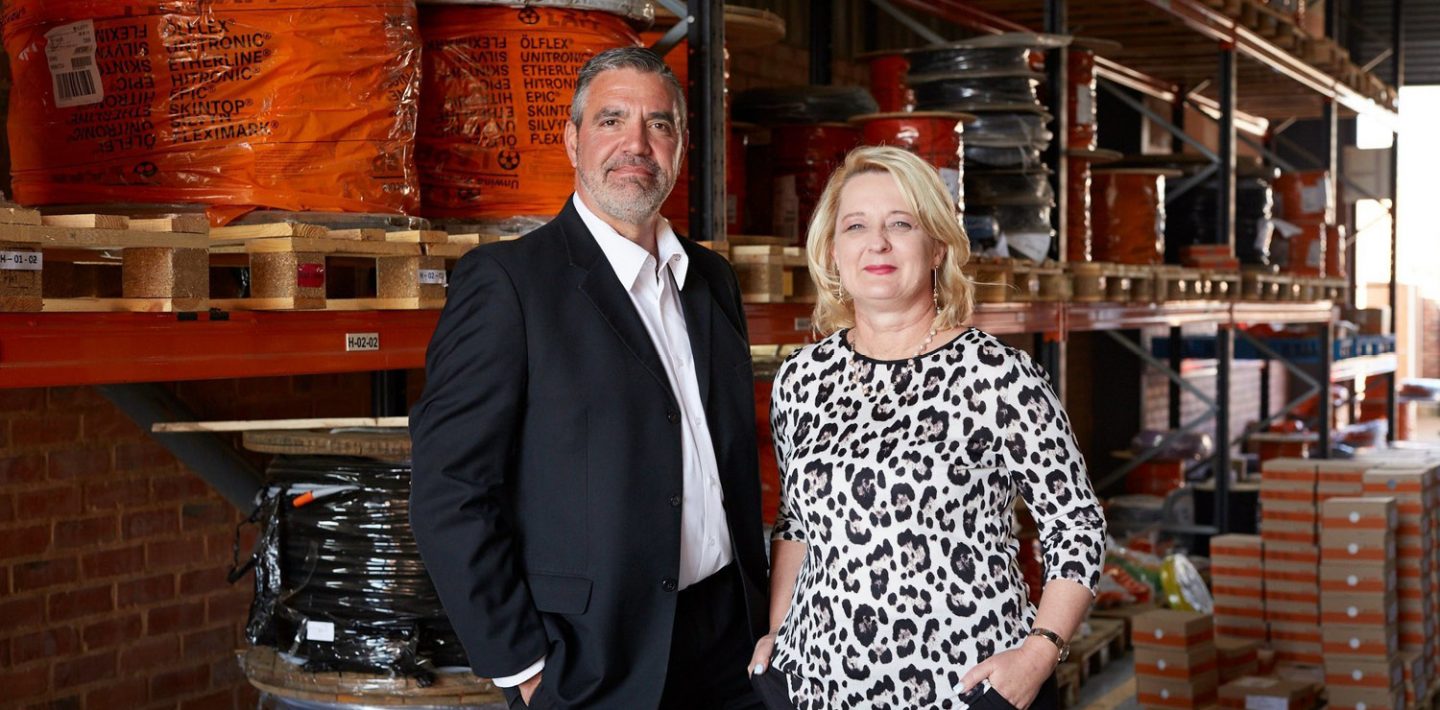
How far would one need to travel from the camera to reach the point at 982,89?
6.88 m

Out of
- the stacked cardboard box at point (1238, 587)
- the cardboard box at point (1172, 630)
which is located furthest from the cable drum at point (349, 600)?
the stacked cardboard box at point (1238, 587)

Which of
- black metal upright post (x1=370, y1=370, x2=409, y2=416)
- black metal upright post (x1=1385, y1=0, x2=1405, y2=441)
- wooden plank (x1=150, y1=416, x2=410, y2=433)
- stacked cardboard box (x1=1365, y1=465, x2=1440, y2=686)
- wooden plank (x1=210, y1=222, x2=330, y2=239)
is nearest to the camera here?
wooden plank (x1=210, y1=222, x2=330, y2=239)

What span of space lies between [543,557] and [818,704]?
0.58 meters

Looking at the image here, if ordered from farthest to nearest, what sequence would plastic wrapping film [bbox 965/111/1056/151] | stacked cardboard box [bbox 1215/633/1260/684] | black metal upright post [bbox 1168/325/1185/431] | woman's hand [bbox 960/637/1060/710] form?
black metal upright post [bbox 1168/325/1185/431] < plastic wrapping film [bbox 965/111/1056/151] < stacked cardboard box [bbox 1215/633/1260/684] < woman's hand [bbox 960/637/1060/710]

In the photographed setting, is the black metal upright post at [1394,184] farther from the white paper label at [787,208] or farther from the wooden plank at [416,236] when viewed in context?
the wooden plank at [416,236]

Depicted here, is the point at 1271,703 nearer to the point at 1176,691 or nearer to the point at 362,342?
the point at 1176,691

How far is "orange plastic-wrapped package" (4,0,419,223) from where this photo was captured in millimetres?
3059

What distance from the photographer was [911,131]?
19.2 ft

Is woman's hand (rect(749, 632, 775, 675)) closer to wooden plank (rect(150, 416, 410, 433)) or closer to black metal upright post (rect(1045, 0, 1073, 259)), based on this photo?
wooden plank (rect(150, 416, 410, 433))

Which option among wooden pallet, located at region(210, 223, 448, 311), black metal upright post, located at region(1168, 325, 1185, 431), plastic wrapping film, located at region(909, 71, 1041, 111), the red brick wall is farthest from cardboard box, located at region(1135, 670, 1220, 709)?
black metal upright post, located at region(1168, 325, 1185, 431)

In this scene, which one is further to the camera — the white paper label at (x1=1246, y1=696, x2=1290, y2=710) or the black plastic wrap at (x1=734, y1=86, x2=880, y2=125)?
the white paper label at (x1=1246, y1=696, x2=1290, y2=710)

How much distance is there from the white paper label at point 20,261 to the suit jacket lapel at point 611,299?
3.04 ft

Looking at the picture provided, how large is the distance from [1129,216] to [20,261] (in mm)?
7367

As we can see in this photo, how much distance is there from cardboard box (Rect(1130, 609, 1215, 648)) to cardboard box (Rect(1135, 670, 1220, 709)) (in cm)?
15
